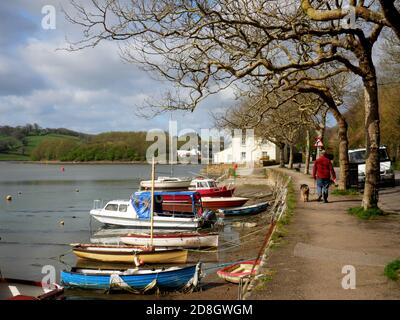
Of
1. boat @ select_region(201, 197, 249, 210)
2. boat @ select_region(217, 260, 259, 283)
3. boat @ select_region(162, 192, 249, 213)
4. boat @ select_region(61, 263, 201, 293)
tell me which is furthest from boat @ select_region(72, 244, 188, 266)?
boat @ select_region(201, 197, 249, 210)

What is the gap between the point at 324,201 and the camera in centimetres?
2145

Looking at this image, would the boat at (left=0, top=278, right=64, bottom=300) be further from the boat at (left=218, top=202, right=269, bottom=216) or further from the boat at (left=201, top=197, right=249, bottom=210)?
the boat at (left=201, top=197, right=249, bottom=210)

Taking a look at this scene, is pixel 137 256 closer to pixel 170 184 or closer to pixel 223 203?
pixel 223 203

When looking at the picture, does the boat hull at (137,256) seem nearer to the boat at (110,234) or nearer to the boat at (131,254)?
the boat at (131,254)

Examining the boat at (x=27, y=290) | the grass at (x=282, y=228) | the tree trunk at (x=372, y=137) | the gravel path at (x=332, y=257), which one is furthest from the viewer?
the tree trunk at (x=372, y=137)

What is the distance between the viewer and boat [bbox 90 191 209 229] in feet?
92.2

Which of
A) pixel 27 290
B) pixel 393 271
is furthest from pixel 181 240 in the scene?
pixel 393 271

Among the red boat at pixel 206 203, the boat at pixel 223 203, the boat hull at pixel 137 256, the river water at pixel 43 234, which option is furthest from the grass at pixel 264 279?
the boat at pixel 223 203

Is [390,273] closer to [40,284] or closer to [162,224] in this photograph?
[40,284]

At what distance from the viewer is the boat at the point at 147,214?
2811 centimetres

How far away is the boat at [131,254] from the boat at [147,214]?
7.82 meters

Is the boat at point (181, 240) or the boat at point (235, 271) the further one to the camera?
the boat at point (181, 240)

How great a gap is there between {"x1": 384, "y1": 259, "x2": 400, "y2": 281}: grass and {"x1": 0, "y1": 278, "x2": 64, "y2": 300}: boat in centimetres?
785

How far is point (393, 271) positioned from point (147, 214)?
21.9m
